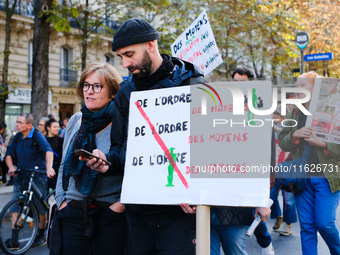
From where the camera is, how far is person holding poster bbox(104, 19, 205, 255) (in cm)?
215

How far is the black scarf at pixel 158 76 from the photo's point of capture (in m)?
2.28

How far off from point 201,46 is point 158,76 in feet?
9.78

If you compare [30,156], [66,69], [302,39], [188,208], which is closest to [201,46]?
[30,156]

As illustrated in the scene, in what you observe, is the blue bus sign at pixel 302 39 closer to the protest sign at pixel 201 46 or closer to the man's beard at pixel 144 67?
the protest sign at pixel 201 46

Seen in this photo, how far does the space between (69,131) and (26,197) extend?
9.72ft

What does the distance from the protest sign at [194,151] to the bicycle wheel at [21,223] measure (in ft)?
12.1

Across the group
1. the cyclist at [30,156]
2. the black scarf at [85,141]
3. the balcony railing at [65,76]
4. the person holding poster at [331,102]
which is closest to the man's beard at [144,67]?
the black scarf at [85,141]

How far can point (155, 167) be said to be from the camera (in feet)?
7.00

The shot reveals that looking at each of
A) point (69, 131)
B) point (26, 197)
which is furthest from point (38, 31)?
point (69, 131)

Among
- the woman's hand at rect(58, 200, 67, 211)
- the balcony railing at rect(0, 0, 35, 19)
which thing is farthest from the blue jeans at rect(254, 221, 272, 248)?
the balcony railing at rect(0, 0, 35, 19)

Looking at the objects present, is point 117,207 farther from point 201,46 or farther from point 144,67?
point 201,46

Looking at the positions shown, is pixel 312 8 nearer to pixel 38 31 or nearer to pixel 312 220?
pixel 38 31

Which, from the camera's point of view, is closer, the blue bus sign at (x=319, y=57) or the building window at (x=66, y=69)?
the blue bus sign at (x=319, y=57)

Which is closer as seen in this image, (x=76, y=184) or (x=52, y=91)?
(x=76, y=184)
